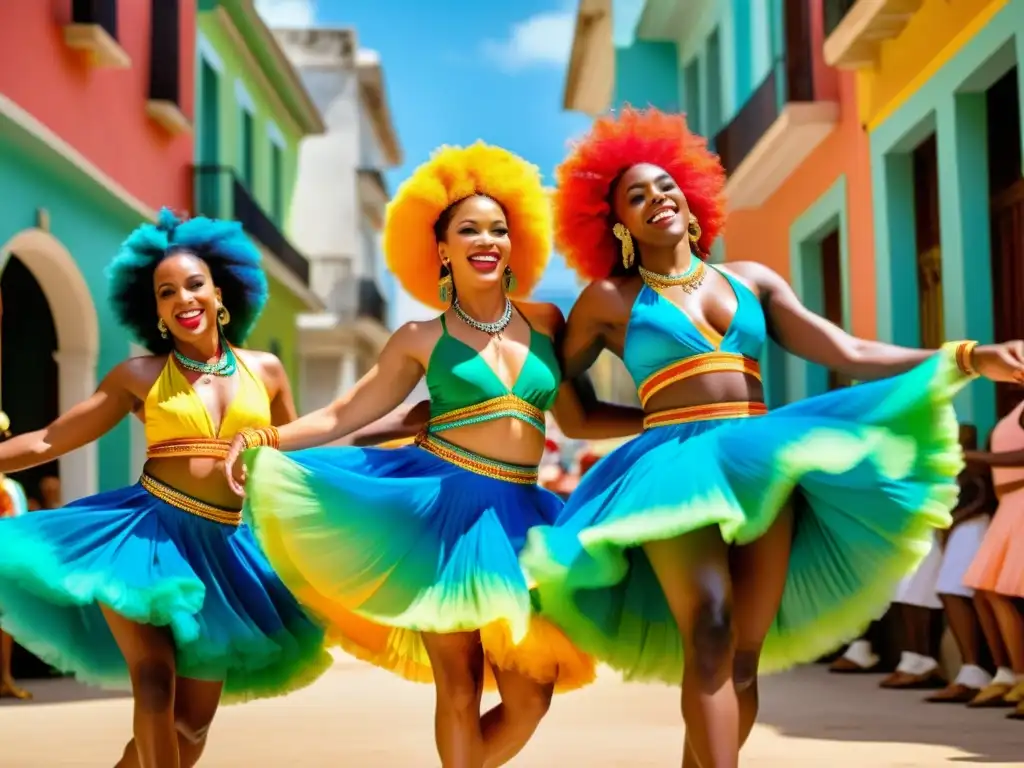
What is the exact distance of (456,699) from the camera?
201 inches

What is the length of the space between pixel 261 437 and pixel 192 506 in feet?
1.59

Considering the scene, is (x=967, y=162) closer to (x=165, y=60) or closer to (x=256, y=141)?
(x=165, y=60)

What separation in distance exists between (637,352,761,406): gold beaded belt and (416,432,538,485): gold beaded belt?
0.53 metres

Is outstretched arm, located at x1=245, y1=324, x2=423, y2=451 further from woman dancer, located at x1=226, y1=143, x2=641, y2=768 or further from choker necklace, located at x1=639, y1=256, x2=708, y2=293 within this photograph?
choker necklace, located at x1=639, y1=256, x2=708, y2=293

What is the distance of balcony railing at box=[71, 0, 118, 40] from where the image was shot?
13773 millimetres

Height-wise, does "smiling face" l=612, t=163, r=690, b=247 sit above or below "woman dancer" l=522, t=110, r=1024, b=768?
above

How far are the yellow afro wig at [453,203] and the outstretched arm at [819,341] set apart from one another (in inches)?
30.6

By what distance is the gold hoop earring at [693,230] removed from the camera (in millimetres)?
5570

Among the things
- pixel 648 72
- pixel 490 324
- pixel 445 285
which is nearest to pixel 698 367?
pixel 490 324

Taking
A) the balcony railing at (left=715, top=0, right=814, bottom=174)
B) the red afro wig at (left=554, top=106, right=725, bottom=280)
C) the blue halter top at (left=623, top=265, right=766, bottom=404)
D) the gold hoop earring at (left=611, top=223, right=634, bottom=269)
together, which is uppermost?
the balcony railing at (left=715, top=0, right=814, bottom=174)

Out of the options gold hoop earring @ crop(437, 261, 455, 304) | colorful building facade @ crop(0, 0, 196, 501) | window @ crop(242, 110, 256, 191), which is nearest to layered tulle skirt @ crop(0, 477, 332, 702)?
gold hoop earring @ crop(437, 261, 455, 304)

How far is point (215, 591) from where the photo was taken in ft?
18.4

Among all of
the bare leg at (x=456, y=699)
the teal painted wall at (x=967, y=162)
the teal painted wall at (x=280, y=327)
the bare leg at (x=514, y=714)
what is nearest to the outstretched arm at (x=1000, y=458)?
the teal painted wall at (x=967, y=162)

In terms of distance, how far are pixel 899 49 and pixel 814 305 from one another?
420 cm
